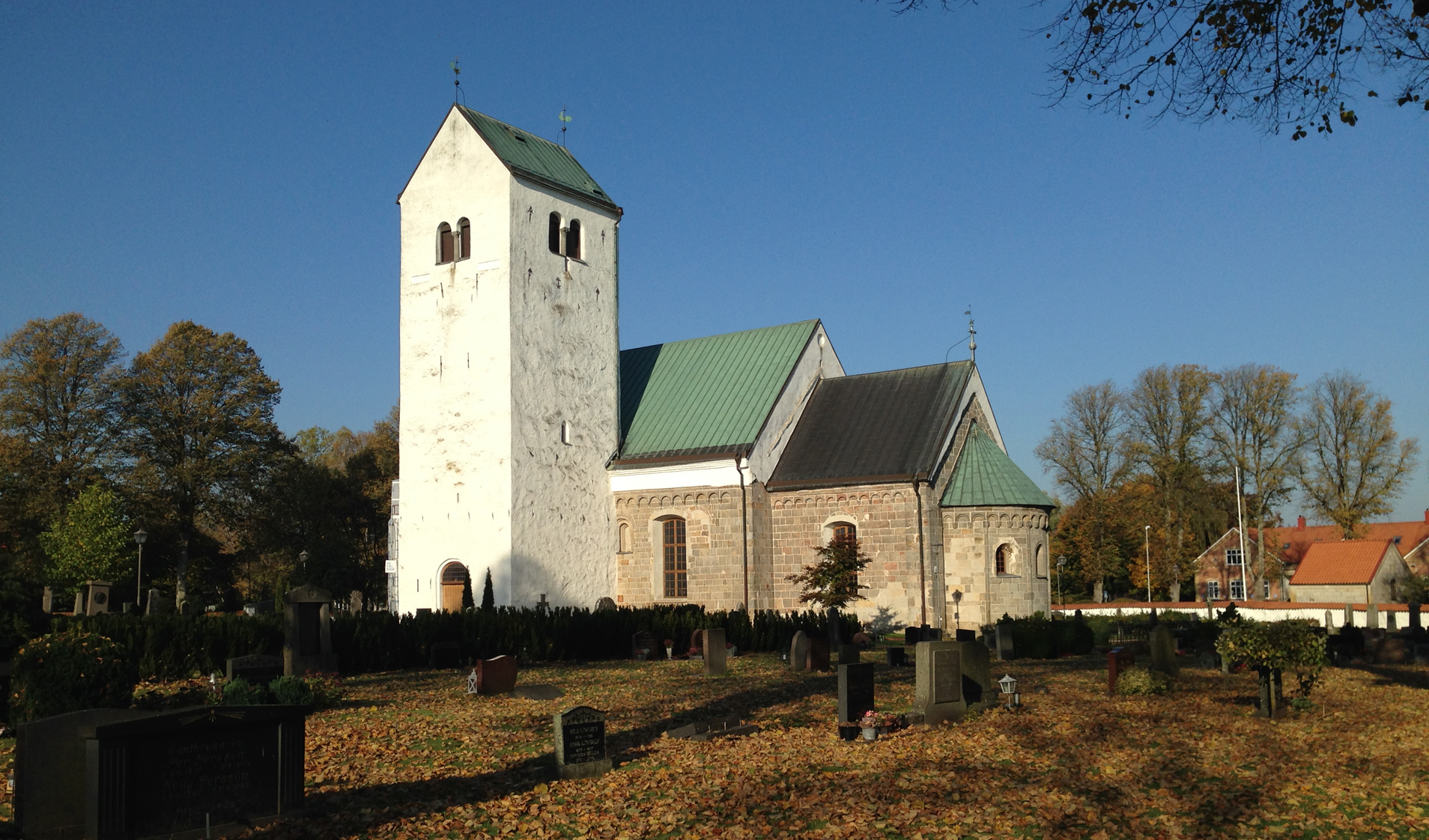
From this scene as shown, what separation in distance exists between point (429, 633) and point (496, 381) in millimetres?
8551

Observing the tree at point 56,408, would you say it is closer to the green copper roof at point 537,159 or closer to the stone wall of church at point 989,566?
the green copper roof at point 537,159

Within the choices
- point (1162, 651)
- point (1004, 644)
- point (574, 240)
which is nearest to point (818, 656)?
point (1004, 644)

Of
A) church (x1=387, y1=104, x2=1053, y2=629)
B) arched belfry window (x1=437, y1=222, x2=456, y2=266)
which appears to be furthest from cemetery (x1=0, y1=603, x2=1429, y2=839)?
arched belfry window (x1=437, y1=222, x2=456, y2=266)

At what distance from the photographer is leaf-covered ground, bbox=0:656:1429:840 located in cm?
806

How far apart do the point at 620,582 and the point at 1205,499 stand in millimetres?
31252

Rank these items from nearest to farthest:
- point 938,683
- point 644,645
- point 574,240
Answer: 1. point 938,683
2. point 644,645
3. point 574,240

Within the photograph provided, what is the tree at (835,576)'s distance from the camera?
85.6 ft

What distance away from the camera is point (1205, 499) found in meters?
49.6

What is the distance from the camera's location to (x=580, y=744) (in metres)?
9.55

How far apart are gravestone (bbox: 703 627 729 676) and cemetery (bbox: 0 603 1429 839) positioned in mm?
1112

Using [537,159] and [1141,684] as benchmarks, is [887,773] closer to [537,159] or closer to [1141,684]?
[1141,684]

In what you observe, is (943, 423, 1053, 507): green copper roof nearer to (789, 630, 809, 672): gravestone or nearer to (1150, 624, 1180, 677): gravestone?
(789, 630, 809, 672): gravestone

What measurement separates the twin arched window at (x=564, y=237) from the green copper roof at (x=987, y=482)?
11514 mm

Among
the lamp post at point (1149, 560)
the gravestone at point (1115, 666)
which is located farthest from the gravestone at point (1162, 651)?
the lamp post at point (1149, 560)
